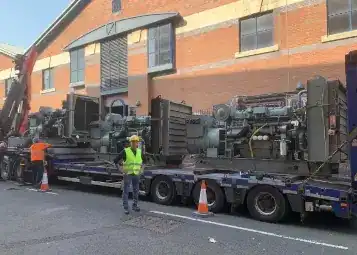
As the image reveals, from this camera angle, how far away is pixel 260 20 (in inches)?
659

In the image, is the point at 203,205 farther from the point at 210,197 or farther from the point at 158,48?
the point at 158,48

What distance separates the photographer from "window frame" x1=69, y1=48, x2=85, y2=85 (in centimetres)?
2448

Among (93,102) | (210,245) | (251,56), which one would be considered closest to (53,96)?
(93,102)

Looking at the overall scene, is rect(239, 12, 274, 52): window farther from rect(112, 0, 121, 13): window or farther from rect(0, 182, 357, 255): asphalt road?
rect(0, 182, 357, 255): asphalt road

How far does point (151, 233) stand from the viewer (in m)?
7.14

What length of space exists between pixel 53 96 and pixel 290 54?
1675 centimetres

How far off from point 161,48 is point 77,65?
23.7 ft

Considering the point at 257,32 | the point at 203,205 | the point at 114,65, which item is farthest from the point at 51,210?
the point at 114,65

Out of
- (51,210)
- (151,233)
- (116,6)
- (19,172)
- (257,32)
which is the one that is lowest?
(151,233)

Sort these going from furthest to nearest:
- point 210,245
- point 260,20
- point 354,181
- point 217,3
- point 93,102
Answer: point 217,3
point 260,20
point 93,102
point 354,181
point 210,245

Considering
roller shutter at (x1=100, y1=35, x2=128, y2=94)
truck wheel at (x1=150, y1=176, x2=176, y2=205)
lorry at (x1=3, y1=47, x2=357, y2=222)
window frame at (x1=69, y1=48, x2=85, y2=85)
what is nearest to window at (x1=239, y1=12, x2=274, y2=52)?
lorry at (x1=3, y1=47, x2=357, y2=222)

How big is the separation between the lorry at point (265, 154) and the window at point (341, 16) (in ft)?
15.1

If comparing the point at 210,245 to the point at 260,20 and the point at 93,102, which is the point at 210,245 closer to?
the point at 93,102

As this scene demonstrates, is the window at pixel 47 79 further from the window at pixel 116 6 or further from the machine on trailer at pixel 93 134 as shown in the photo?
the machine on trailer at pixel 93 134
